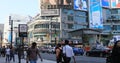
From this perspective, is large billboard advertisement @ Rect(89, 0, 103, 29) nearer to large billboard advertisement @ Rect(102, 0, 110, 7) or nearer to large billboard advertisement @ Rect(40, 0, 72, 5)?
large billboard advertisement @ Rect(102, 0, 110, 7)

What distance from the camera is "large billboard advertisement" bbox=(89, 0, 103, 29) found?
441 ft

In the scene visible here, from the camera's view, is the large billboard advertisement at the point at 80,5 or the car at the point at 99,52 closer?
the car at the point at 99,52

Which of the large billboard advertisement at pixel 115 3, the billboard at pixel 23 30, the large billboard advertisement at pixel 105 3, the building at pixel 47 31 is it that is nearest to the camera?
the billboard at pixel 23 30

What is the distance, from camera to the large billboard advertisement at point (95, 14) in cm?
13450

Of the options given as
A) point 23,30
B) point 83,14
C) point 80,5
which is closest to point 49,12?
point 80,5

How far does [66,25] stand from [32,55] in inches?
4499

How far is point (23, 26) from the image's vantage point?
22562 millimetres

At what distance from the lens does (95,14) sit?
137m

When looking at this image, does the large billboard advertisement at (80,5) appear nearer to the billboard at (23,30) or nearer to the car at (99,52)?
the car at (99,52)

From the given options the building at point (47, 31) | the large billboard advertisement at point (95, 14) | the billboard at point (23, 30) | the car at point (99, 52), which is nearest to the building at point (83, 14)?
the large billboard advertisement at point (95, 14)

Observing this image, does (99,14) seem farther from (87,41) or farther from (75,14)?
(87,41)

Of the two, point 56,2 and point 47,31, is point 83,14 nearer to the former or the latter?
point 56,2

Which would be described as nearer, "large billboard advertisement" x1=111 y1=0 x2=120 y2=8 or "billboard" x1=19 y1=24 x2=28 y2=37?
"billboard" x1=19 y1=24 x2=28 y2=37

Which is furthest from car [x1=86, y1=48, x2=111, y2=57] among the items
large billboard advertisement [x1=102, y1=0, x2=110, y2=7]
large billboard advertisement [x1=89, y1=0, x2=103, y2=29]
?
large billboard advertisement [x1=102, y1=0, x2=110, y2=7]
